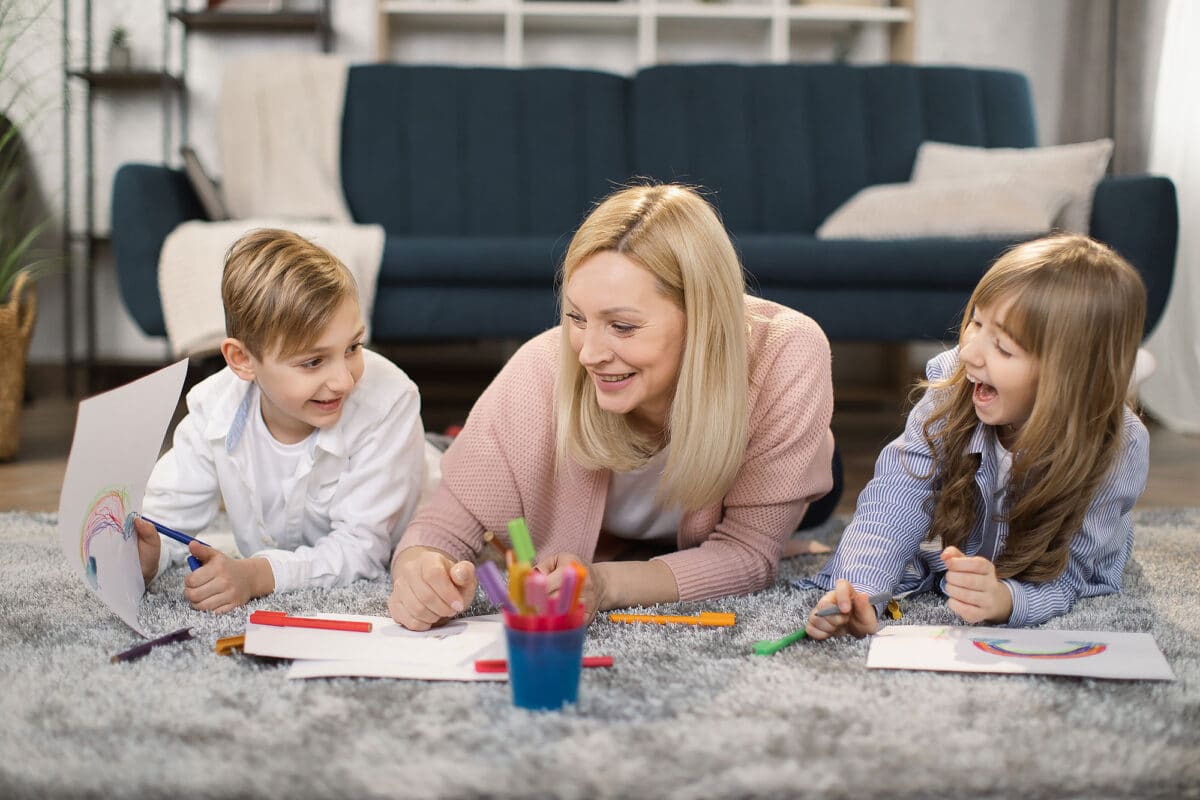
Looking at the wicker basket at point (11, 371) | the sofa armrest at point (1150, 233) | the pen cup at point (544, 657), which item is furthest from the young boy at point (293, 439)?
the sofa armrest at point (1150, 233)

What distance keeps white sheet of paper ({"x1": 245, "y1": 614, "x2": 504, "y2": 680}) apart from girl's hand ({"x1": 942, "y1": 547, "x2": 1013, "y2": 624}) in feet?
1.51

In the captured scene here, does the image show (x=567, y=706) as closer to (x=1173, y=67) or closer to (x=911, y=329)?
(x=911, y=329)

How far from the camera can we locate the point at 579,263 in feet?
3.78

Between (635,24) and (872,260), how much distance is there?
164 cm

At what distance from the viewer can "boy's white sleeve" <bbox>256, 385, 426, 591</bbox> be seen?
1328 millimetres

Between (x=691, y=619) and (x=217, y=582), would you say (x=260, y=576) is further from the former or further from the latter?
(x=691, y=619)

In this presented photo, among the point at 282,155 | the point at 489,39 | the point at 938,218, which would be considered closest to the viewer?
the point at 938,218

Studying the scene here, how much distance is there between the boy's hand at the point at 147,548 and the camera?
4.06 feet

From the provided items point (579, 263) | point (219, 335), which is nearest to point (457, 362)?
point (219, 335)

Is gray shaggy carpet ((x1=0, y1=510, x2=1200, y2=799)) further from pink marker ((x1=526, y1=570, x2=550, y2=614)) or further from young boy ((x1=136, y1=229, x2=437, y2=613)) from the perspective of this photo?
young boy ((x1=136, y1=229, x2=437, y2=613))

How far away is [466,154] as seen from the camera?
9.64ft

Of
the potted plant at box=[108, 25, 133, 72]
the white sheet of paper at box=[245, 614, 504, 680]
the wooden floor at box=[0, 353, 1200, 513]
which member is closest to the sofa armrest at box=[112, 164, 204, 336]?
the wooden floor at box=[0, 353, 1200, 513]

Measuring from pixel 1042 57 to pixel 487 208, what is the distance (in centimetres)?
200

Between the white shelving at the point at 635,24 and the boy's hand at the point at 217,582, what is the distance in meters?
2.40
